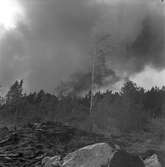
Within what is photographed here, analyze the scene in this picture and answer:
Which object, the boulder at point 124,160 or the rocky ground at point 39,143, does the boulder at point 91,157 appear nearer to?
the boulder at point 124,160

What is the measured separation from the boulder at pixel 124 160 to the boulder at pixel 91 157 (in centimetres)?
26

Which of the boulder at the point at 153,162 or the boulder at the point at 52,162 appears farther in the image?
the boulder at the point at 52,162

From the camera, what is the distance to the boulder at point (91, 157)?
41.3 ft

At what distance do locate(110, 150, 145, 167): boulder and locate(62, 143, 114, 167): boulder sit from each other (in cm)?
26

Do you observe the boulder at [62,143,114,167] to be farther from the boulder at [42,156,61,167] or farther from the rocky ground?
the rocky ground

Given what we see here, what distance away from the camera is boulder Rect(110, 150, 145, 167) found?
12469 mm

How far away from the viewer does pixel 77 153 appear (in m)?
13.3

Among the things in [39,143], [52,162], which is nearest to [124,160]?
[52,162]

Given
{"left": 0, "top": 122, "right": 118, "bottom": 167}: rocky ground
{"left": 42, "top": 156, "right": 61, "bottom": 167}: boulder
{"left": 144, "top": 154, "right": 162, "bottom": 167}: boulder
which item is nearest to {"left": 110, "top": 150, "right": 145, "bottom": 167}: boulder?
{"left": 144, "top": 154, "right": 162, "bottom": 167}: boulder

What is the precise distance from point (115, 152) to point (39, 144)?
24.9ft

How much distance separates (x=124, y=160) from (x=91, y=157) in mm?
1662

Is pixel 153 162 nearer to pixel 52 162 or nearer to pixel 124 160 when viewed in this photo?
pixel 124 160

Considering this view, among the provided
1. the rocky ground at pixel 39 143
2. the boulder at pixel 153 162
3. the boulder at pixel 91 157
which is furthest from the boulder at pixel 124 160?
the rocky ground at pixel 39 143

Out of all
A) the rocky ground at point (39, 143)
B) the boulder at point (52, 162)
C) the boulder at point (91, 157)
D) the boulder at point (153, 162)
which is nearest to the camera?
the boulder at point (91, 157)
